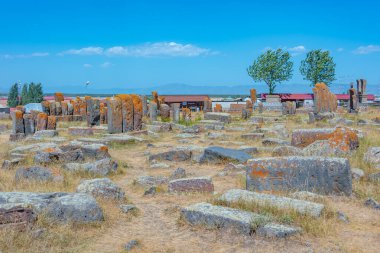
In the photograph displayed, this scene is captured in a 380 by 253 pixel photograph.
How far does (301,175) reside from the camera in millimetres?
6398

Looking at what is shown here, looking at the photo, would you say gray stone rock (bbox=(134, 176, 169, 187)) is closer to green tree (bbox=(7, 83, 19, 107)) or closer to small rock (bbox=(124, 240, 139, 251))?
small rock (bbox=(124, 240, 139, 251))

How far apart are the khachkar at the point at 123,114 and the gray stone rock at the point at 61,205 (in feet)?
37.1

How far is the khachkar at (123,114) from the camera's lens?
54.4ft

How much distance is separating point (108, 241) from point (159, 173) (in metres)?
4.42

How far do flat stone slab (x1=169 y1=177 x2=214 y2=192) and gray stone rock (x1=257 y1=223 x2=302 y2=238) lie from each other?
219 centimetres

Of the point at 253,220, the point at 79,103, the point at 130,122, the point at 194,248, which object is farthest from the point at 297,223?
the point at 79,103

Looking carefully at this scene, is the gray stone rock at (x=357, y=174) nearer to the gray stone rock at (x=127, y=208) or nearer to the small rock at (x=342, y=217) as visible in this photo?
the small rock at (x=342, y=217)

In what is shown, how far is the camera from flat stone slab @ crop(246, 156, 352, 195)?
6.24m

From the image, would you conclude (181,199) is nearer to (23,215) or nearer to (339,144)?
(23,215)

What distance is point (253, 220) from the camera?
15.6 feet

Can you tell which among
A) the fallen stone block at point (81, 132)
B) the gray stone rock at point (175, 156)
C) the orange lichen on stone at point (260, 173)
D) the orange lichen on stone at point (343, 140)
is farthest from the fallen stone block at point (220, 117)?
the orange lichen on stone at point (260, 173)

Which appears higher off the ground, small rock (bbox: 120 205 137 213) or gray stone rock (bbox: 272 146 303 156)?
gray stone rock (bbox: 272 146 303 156)

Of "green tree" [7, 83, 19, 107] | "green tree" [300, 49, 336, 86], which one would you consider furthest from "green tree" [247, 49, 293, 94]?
"green tree" [7, 83, 19, 107]

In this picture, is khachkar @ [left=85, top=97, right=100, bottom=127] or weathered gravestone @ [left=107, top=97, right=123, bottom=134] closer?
weathered gravestone @ [left=107, top=97, right=123, bottom=134]
